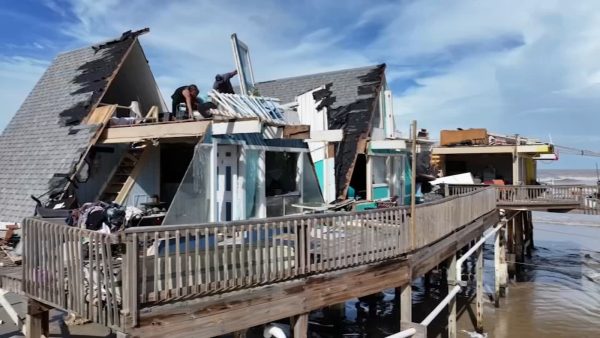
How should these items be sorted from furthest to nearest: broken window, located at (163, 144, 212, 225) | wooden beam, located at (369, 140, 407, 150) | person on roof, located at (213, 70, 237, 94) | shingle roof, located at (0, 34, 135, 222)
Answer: wooden beam, located at (369, 140, 407, 150) < shingle roof, located at (0, 34, 135, 222) < person on roof, located at (213, 70, 237, 94) < broken window, located at (163, 144, 212, 225)

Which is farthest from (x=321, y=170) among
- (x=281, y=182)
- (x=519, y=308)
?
(x=519, y=308)

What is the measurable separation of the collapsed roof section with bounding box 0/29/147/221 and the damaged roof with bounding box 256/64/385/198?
763 centimetres

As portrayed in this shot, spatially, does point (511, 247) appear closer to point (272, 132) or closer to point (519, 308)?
point (519, 308)

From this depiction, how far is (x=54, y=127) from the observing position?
13016 millimetres

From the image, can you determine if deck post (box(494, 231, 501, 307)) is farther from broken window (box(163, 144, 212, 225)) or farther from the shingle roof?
the shingle roof

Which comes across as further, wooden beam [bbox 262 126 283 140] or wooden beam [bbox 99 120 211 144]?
wooden beam [bbox 262 126 283 140]

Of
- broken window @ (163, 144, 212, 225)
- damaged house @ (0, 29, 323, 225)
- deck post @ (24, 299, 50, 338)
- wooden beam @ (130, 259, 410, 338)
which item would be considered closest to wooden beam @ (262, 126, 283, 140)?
damaged house @ (0, 29, 323, 225)

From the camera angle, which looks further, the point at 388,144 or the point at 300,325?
the point at 388,144

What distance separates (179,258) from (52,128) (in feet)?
31.0

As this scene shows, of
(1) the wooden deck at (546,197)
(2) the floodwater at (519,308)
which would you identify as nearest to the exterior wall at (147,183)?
(2) the floodwater at (519,308)

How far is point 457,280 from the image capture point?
12.4 m

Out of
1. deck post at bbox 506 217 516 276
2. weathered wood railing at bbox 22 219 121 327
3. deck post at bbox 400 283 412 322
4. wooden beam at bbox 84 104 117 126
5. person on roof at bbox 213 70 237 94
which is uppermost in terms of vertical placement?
person on roof at bbox 213 70 237 94

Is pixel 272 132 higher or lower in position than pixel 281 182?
higher

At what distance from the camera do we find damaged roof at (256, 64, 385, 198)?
17484 mm
